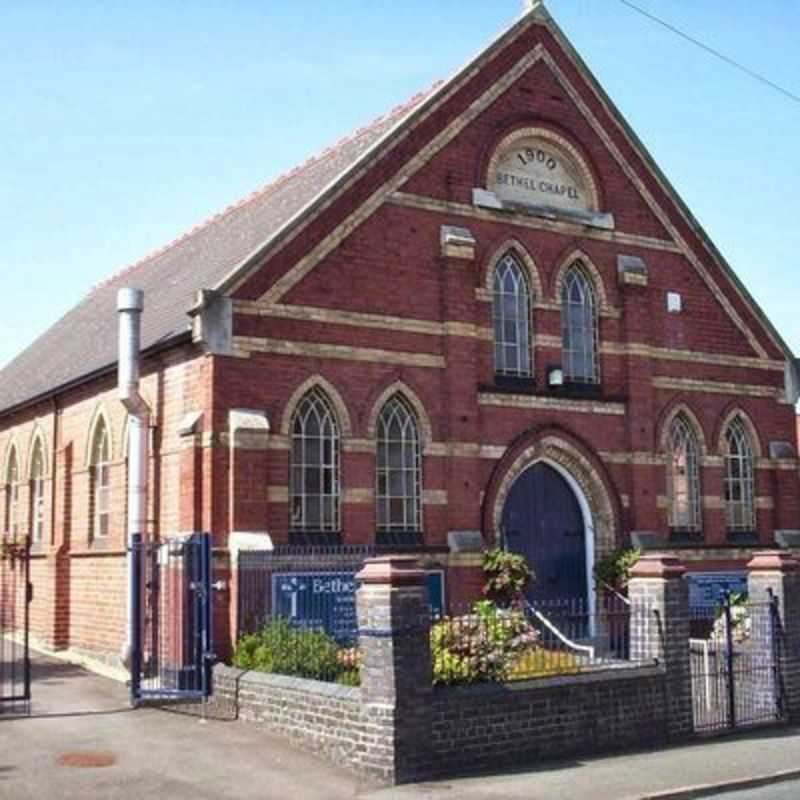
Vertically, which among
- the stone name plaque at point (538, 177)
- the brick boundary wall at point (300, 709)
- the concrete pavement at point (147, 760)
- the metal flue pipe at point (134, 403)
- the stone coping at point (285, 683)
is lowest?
the concrete pavement at point (147, 760)

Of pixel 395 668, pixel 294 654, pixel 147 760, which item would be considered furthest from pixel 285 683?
pixel 395 668

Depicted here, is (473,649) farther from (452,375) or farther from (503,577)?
(452,375)

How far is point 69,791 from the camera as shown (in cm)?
1092

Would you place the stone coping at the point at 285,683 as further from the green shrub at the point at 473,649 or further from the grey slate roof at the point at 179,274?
the grey slate roof at the point at 179,274

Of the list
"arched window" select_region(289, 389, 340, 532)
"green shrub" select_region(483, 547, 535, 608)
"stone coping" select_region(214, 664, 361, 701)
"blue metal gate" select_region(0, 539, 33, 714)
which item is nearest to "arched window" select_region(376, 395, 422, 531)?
"arched window" select_region(289, 389, 340, 532)

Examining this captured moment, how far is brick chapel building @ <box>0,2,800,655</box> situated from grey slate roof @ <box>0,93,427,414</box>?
13 centimetres

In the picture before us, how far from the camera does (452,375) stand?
1898cm

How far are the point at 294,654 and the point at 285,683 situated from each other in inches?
49.0

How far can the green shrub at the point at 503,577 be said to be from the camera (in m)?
18.5

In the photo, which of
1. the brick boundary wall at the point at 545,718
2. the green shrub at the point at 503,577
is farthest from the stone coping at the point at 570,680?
the green shrub at the point at 503,577

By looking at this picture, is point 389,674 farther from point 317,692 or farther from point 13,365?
point 13,365

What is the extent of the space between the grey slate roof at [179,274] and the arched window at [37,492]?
1.11 metres

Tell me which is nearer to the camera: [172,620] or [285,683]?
[285,683]

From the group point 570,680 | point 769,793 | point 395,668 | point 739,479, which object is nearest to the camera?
point 769,793
